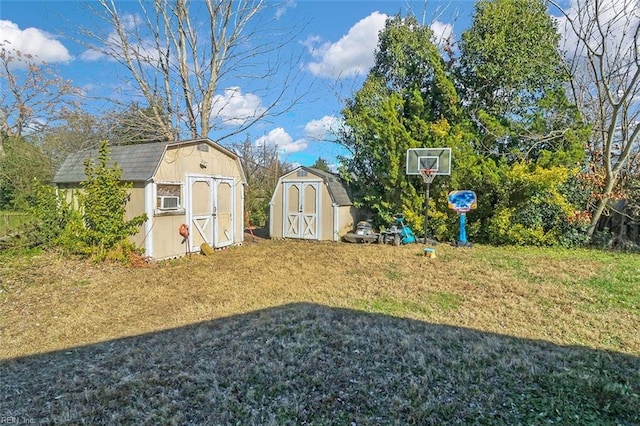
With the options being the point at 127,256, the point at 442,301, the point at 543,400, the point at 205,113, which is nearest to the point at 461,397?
the point at 543,400

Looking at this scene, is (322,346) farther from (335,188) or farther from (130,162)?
(335,188)

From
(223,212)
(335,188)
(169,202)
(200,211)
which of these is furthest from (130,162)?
(335,188)

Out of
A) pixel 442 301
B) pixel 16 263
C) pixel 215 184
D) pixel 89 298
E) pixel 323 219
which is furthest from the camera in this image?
pixel 323 219

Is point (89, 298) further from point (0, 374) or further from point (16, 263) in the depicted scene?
point (16, 263)

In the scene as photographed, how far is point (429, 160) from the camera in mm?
9562

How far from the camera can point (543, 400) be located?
2.41 metres

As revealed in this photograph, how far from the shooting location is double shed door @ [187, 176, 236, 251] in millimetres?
8461

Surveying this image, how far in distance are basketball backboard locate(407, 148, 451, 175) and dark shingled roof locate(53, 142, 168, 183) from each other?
639cm

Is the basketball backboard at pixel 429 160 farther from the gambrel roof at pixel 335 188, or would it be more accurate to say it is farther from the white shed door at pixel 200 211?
the white shed door at pixel 200 211

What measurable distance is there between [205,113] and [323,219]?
265 inches

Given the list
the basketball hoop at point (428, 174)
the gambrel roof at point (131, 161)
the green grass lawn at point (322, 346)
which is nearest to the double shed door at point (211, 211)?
the gambrel roof at point (131, 161)

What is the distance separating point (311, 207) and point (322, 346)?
7768 mm

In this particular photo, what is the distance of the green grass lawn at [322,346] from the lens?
2344mm

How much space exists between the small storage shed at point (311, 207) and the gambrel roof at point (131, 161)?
3.25 metres
